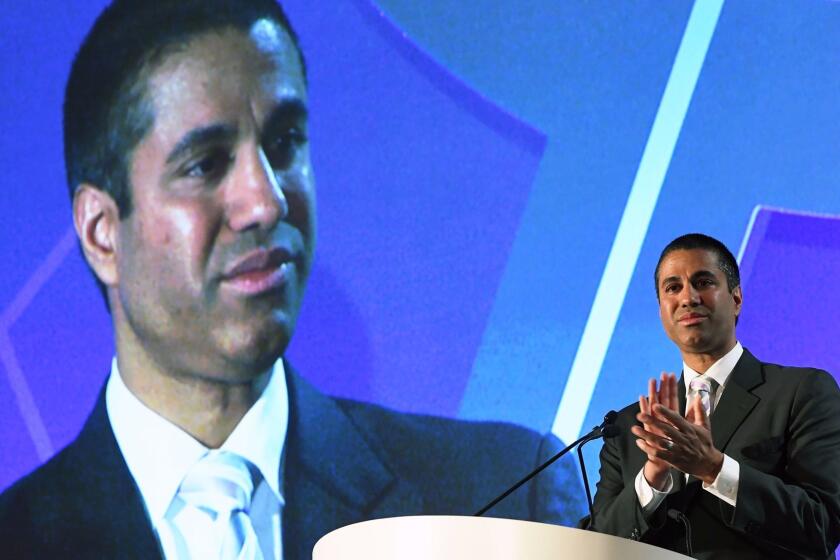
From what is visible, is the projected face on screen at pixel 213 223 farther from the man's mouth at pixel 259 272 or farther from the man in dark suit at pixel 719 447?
the man in dark suit at pixel 719 447

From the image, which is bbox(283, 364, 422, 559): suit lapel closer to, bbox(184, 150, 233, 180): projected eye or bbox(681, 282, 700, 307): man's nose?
bbox(184, 150, 233, 180): projected eye

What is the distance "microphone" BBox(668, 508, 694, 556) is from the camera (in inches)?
105

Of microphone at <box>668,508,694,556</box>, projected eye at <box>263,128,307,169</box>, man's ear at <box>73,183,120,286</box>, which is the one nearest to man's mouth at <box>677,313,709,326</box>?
microphone at <box>668,508,694,556</box>

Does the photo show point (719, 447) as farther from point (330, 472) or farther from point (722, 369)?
point (330, 472)

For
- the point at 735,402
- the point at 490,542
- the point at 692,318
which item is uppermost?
the point at 692,318

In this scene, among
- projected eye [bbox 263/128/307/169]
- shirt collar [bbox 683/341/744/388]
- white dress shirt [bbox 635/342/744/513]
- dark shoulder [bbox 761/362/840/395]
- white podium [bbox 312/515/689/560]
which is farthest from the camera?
projected eye [bbox 263/128/307/169]

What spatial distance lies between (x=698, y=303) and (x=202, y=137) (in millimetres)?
1788

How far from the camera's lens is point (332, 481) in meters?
4.11

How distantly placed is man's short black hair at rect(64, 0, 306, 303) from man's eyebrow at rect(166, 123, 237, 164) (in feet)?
0.37

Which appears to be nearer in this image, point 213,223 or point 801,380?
point 801,380

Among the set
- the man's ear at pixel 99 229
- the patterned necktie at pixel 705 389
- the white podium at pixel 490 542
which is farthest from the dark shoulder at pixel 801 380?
the man's ear at pixel 99 229

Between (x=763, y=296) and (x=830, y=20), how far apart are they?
40.2 inches

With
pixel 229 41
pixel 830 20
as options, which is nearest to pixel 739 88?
pixel 830 20

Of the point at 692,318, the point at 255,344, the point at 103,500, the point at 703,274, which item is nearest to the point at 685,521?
the point at 692,318
